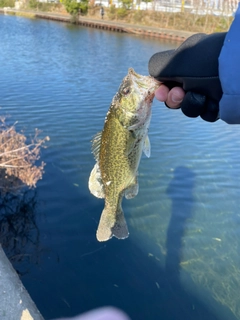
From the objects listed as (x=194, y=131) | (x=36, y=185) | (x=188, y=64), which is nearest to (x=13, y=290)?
(x=188, y=64)

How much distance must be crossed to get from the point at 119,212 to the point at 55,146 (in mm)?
6493

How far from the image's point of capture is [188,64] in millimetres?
2004

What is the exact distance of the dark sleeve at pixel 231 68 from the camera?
5.58 ft

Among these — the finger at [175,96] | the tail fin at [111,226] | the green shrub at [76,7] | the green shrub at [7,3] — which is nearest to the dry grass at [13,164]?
the tail fin at [111,226]

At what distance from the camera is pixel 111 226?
8.98ft

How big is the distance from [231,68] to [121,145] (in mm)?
938

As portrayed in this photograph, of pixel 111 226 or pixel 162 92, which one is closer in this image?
pixel 162 92

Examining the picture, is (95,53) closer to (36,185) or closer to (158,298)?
Answer: (36,185)

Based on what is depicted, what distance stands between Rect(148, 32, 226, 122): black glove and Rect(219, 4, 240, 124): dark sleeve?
0.18 metres

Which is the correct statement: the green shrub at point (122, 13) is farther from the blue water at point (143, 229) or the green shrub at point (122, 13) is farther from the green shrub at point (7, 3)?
the blue water at point (143, 229)

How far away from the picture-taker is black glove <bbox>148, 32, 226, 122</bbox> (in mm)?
1941

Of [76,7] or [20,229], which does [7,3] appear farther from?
[20,229]

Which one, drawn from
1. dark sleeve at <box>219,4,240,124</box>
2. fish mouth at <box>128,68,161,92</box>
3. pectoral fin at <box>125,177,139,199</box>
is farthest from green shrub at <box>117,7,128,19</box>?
dark sleeve at <box>219,4,240,124</box>

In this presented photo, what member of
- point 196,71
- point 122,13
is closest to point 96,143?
point 196,71
